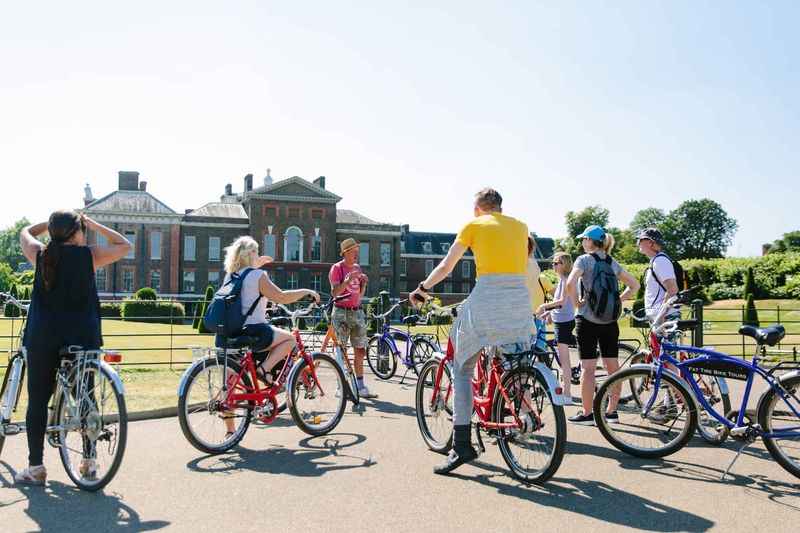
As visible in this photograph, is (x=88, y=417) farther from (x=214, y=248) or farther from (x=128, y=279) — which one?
(x=128, y=279)

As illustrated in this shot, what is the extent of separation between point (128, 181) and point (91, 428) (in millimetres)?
61811

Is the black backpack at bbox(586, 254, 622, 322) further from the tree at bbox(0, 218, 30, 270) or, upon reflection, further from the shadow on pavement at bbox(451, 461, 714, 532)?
the tree at bbox(0, 218, 30, 270)

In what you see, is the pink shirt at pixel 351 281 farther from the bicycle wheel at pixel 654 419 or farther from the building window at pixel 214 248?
the building window at pixel 214 248

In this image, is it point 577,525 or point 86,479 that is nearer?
point 577,525

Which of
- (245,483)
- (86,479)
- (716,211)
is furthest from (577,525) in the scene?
(716,211)

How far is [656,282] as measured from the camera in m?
7.23

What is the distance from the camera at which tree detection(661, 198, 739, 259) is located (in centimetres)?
9294

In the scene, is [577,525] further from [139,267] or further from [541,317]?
[139,267]

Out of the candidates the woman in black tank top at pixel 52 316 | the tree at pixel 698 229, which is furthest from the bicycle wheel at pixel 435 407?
the tree at pixel 698 229

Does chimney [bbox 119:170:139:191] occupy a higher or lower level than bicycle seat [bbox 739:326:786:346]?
higher

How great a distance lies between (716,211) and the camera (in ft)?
305

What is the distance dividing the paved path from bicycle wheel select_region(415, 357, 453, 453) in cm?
18

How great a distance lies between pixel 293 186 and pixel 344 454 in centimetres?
5769

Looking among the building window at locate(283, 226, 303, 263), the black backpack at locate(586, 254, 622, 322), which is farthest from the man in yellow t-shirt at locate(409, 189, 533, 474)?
the building window at locate(283, 226, 303, 263)
